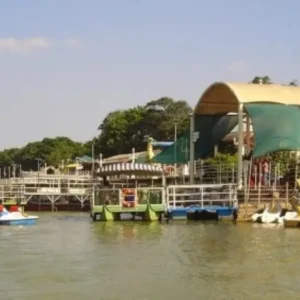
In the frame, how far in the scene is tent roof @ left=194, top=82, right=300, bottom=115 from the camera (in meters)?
41.3

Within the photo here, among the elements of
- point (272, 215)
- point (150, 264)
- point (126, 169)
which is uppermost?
point (126, 169)

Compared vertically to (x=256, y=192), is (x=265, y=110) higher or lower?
higher

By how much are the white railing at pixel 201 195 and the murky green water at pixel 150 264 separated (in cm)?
730

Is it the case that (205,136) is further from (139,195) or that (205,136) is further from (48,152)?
(48,152)

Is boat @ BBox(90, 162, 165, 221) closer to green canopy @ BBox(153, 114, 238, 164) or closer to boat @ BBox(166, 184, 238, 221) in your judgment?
boat @ BBox(166, 184, 238, 221)

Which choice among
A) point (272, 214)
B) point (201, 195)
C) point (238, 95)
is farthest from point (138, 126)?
point (272, 214)

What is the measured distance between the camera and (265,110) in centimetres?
4041

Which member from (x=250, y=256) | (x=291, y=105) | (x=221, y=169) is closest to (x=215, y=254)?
(x=250, y=256)

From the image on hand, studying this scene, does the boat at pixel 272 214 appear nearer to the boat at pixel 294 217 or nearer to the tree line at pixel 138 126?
the boat at pixel 294 217

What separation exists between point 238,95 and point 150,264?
72.3ft

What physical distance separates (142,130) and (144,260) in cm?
6580

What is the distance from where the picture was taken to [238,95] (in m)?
41.0

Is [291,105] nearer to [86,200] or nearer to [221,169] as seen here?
[221,169]

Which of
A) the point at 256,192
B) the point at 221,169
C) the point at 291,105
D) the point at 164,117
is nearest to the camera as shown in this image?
the point at 256,192
